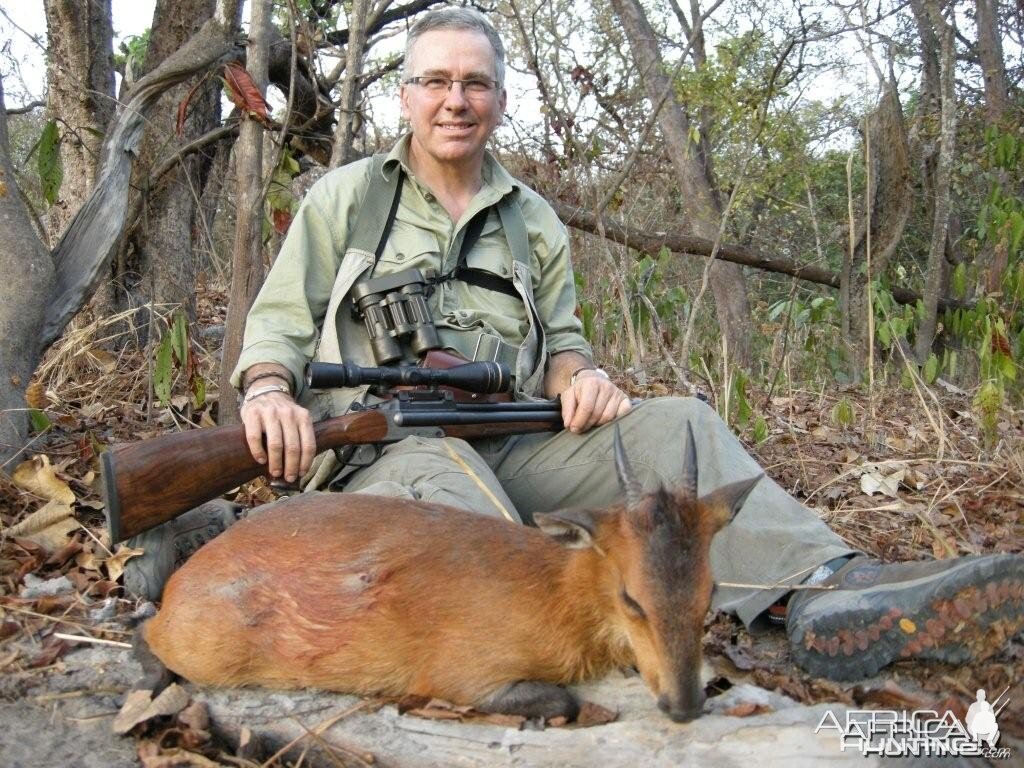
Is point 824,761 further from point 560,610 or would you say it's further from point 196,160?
point 196,160

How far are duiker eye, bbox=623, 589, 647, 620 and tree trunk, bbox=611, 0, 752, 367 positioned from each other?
9542 mm

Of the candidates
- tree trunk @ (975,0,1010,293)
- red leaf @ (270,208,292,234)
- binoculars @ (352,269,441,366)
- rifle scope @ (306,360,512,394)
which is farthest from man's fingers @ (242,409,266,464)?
tree trunk @ (975,0,1010,293)

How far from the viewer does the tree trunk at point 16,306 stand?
5.10 meters

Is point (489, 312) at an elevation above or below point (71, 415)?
above

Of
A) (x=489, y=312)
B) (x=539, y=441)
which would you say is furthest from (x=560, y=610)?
(x=489, y=312)

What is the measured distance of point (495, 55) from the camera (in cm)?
529

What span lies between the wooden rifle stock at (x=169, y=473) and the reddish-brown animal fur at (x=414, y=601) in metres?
0.46

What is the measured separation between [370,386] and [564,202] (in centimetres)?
537

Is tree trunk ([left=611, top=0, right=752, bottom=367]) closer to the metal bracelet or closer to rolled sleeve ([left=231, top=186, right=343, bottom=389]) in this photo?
rolled sleeve ([left=231, top=186, right=343, bottom=389])

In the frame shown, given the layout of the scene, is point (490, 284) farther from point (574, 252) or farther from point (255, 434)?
point (574, 252)

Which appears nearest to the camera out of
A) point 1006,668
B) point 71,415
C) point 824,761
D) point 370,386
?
point 824,761

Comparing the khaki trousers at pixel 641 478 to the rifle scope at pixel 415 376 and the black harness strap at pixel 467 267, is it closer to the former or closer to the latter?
the rifle scope at pixel 415 376

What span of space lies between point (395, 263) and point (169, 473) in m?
1.66

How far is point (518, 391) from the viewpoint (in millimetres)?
5062
